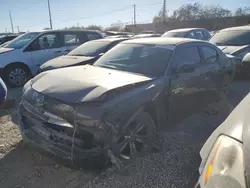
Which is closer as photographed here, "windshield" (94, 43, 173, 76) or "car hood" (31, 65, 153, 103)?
"car hood" (31, 65, 153, 103)

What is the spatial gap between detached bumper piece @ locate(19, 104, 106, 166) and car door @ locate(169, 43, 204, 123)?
1.49 metres

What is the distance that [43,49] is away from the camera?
767cm

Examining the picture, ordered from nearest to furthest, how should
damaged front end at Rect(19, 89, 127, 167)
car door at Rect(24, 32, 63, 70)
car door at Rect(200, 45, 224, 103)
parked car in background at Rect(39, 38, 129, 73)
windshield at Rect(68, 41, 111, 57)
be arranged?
damaged front end at Rect(19, 89, 127, 167) < car door at Rect(200, 45, 224, 103) < parked car in background at Rect(39, 38, 129, 73) < windshield at Rect(68, 41, 111, 57) < car door at Rect(24, 32, 63, 70)

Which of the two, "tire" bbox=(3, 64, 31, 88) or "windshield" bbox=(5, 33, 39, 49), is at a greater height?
"windshield" bbox=(5, 33, 39, 49)

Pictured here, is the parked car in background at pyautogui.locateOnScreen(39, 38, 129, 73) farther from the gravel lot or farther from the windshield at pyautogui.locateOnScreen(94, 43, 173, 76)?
the gravel lot

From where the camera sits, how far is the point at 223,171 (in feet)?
4.65

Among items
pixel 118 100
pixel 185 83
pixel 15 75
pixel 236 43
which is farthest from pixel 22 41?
pixel 236 43

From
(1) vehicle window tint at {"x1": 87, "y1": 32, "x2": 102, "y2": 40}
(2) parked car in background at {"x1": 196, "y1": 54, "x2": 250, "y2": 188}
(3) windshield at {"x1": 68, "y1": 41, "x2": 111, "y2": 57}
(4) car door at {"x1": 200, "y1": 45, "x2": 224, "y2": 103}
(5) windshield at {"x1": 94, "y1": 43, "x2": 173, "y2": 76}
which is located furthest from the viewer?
(1) vehicle window tint at {"x1": 87, "y1": 32, "x2": 102, "y2": 40}

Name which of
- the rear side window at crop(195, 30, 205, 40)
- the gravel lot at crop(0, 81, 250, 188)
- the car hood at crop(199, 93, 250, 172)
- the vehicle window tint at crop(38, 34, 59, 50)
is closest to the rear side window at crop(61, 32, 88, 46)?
the vehicle window tint at crop(38, 34, 59, 50)

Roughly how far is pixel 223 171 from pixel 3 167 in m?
2.75

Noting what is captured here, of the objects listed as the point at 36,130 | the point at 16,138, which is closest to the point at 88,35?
the point at 16,138

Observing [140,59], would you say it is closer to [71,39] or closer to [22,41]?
[71,39]

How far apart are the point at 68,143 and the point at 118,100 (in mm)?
726

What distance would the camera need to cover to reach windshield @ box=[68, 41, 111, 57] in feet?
21.9
